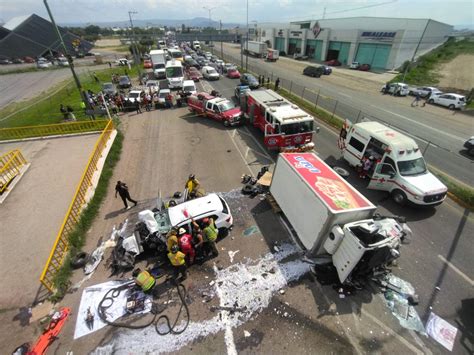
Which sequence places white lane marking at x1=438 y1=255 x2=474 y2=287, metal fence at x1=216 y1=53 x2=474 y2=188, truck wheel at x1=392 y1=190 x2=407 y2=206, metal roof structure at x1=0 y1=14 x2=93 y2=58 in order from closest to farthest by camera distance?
white lane marking at x1=438 y1=255 x2=474 y2=287
truck wheel at x1=392 y1=190 x2=407 y2=206
metal fence at x1=216 y1=53 x2=474 y2=188
metal roof structure at x1=0 y1=14 x2=93 y2=58

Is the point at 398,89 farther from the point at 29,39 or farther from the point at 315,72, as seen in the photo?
the point at 29,39

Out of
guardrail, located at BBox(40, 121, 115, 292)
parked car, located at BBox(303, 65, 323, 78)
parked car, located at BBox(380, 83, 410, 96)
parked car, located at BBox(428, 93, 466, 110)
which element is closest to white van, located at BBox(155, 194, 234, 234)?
guardrail, located at BBox(40, 121, 115, 292)

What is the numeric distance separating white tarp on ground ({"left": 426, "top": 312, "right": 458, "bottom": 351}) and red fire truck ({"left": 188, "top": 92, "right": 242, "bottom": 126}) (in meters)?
16.6

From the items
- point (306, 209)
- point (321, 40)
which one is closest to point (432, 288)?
point (306, 209)

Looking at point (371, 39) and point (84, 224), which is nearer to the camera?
point (84, 224)

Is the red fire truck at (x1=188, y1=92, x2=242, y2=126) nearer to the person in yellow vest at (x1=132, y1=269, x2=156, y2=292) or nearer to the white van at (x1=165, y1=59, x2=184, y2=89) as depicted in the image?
the white van at (x1=165, y1=59, x2=184, y2=89)

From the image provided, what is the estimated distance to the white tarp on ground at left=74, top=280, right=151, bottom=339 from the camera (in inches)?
255

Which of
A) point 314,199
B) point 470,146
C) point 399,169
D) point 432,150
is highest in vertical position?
point 314,199

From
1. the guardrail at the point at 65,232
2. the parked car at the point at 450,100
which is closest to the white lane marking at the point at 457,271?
the guardrail at the point at 65,232

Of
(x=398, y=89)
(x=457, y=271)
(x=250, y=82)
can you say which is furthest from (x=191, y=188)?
(x=398, y=89)

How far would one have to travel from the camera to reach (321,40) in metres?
56.7

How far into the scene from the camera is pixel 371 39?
4488cm

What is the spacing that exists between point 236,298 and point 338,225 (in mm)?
4123

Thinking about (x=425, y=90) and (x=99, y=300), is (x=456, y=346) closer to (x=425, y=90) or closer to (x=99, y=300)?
(x=99, y=300)
